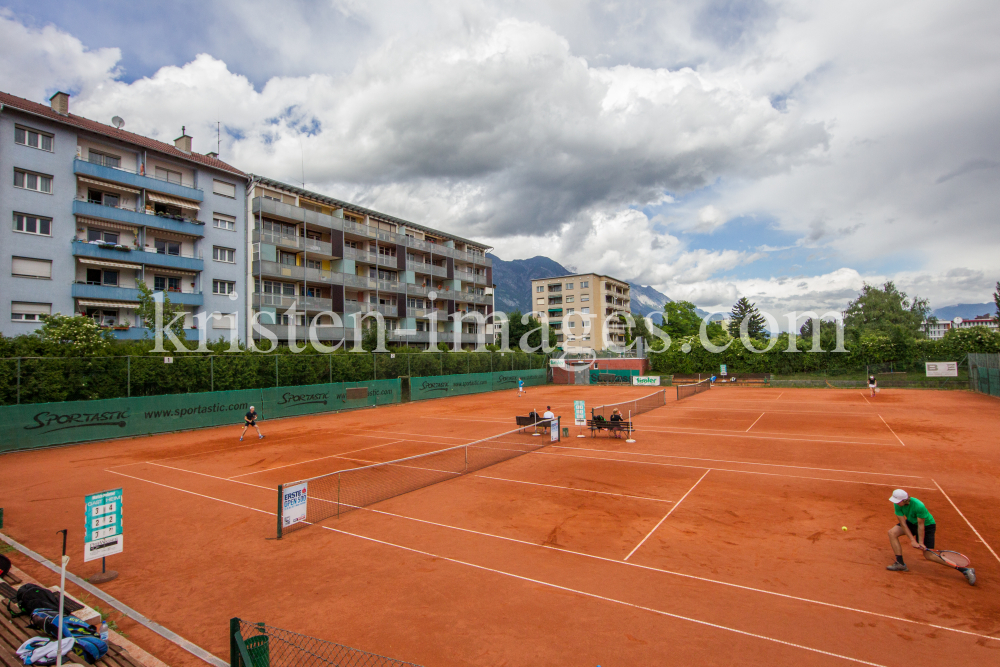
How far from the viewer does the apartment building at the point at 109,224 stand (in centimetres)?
2973

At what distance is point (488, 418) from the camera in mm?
29344

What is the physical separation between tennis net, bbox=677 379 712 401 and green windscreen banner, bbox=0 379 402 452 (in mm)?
25851

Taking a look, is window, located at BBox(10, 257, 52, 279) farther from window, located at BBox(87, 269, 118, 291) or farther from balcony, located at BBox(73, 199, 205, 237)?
balcony, located at BBox(73, 199, 205, 237)

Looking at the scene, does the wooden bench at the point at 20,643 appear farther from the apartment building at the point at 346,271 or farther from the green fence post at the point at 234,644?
the apartment building at the point at 346,271

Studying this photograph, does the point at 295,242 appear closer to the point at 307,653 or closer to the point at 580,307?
the point at 307,653

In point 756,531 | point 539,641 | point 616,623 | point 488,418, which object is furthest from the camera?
point 488,418

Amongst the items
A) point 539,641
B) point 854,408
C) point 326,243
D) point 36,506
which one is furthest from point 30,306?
point 854,408

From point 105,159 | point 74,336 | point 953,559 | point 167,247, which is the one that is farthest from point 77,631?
point 105,159

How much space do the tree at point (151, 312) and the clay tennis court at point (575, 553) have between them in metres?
13.5

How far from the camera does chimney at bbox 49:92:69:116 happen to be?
33000 mm

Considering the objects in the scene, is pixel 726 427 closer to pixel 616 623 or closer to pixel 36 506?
pixel 616 623

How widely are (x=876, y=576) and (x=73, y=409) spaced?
93.0 ft

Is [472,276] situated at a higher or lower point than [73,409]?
higher

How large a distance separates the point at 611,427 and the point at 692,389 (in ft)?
84.9
